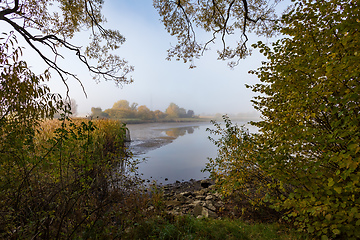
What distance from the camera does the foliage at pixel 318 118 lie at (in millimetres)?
1816

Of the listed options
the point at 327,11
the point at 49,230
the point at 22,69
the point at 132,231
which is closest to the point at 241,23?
the point at 327,11

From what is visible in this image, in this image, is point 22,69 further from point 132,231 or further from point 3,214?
point 132,231

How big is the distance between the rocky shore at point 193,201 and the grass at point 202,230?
521 millimetres

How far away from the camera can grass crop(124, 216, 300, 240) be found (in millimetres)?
3041

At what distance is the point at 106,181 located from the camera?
4176 millimetres

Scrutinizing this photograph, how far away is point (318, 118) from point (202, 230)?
280 cm

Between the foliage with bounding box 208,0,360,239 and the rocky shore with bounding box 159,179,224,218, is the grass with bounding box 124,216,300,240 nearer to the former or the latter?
the rocky shore with bounding box 159,179,224,218

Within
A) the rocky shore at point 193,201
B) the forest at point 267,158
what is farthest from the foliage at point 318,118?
the rocky shore at point 193,201

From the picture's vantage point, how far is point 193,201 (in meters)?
5.42

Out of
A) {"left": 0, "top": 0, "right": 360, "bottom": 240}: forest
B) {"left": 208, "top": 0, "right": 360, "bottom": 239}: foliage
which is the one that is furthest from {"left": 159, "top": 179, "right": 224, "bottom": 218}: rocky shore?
{"left": 208, "top": 0, "right": 360, "bottom": 239}: foliage

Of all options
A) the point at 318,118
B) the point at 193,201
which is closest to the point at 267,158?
the point at 318,118

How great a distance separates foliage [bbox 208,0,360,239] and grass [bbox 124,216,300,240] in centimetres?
95

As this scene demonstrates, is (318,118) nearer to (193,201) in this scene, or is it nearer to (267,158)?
(267,158)

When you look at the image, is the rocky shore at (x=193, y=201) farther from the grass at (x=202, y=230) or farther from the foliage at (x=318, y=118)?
the foliage at (x=318, y=118)
